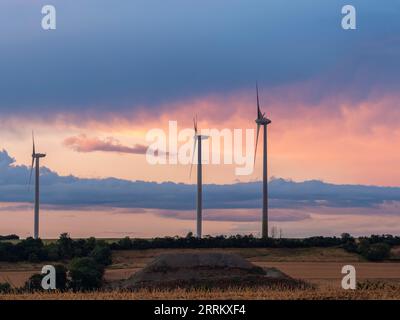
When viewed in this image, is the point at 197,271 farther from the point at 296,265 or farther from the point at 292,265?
the point at 296,265

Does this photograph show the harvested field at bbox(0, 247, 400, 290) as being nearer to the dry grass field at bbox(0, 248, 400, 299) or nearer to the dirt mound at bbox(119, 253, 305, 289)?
the dry grass field at bbox(0, 248, 400, 299)

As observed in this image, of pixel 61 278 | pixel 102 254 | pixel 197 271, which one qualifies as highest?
pixel 102 254

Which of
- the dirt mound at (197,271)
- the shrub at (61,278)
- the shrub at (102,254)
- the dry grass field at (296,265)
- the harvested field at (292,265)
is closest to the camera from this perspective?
the dirt mound at (197,271)

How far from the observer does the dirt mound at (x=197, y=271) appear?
72.5 metres

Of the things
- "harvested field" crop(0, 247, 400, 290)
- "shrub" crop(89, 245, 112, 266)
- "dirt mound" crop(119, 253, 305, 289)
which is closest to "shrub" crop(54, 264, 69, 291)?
"dirt mound" crop(119, 253, 305, 289)

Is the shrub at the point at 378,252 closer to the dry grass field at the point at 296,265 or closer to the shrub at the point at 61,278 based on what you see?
the dry grass field at the point at 296,265

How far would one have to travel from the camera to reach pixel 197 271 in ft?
263

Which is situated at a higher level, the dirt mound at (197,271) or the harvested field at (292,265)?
the dirt mound at (197,271)

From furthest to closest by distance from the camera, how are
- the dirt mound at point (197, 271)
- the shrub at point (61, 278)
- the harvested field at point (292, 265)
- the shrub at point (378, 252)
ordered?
the shrub at point (378, 252) → the harvested field at point (292, 265) → the shrub at point (61, 278) → the dirt mound at point (197, 271)

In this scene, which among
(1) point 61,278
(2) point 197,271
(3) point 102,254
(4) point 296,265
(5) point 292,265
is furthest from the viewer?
(4) point 296,265

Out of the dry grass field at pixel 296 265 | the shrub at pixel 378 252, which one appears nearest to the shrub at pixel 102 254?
the dry grass field at pixel 296 265

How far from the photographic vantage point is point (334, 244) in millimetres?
143500

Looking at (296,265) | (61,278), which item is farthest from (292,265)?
(61,278)
